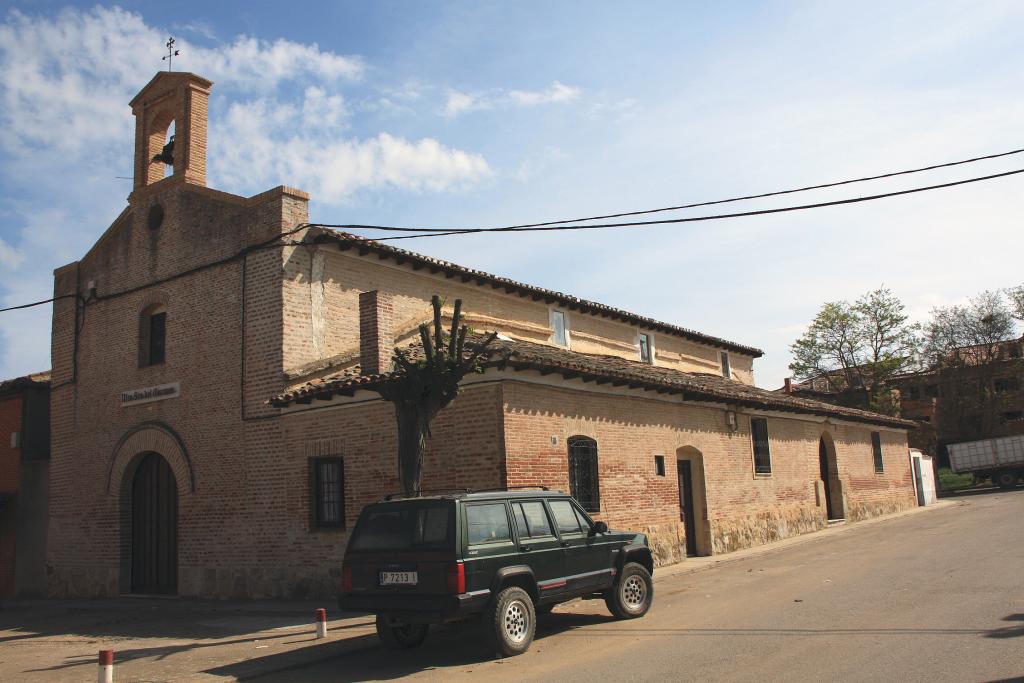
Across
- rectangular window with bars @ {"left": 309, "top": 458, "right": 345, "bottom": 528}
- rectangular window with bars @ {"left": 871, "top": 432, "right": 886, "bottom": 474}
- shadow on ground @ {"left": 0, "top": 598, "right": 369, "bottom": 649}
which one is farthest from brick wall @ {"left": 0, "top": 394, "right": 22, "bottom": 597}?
rectangular window with bars @ {"left": 871, "top": 432, "right": 886, "bottom": 474}

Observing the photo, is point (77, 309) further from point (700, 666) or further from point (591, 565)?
point (700, 666)

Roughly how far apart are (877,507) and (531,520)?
72.0 feet

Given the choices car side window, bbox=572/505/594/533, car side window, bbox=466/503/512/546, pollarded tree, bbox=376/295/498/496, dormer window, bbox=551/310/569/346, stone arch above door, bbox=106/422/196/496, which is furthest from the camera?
dormer window, bbox=551/310/569/346

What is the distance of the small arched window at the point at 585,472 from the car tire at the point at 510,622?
539 centimetres

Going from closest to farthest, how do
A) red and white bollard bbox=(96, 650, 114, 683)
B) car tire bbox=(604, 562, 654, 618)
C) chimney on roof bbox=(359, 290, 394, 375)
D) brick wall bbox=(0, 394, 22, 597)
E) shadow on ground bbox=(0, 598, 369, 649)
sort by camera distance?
red and white bollard bbox=(96, 650, 114, 683), car tire bbox=(604, 562, 654, 618), shadow on ground bbox=(0, 598, 369, 649), chimney on roof bbox=(359, 290, 394, 375), brick wall bbox=(0, 394, 22, 597)

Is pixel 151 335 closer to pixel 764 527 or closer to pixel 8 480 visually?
pixel 8 480

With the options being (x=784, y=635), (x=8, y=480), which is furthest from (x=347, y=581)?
(x=8, y=480)

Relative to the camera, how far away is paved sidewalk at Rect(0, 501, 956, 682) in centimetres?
877

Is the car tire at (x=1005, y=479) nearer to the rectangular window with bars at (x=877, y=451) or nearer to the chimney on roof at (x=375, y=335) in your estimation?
the rectangular window with bars at (x=877, y=451)

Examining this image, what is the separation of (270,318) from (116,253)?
6127 mm

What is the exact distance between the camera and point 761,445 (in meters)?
20.3

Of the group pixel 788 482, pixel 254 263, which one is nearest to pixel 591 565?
pixel 254 263

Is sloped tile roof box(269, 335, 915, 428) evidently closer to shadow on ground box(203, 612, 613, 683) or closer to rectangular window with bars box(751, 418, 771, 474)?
rectangular window with bars box(751, 418, 771, 474)

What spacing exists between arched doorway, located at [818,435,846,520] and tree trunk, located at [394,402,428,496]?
17.1 metres
